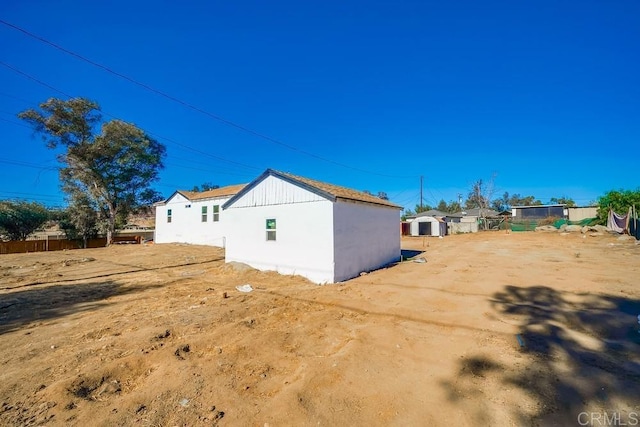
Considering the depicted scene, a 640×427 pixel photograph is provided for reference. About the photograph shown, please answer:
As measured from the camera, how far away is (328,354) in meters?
4.54

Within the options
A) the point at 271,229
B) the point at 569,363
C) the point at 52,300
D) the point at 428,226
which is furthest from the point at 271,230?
the point at 428,226

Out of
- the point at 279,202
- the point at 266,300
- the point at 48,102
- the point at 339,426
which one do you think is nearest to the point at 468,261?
the point at 279,202

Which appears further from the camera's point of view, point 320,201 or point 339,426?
point 320,201

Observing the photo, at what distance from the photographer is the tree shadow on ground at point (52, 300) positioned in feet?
21.8

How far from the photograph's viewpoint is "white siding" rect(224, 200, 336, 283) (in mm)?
9664

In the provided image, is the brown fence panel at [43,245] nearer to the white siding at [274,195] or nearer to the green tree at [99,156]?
the green tree at [99,156]

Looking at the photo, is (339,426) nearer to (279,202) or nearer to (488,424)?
(488,424)

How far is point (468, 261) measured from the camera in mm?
13352

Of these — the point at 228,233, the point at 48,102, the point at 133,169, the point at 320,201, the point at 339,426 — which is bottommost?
the point at 339,426

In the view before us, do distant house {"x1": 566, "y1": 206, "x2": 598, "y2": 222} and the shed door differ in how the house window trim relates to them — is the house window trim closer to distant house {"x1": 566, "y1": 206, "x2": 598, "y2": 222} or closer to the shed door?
the shed door

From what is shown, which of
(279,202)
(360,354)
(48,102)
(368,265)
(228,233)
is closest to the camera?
(360,354)

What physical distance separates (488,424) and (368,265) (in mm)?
8827

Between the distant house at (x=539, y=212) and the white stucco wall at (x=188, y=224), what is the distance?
4066cm

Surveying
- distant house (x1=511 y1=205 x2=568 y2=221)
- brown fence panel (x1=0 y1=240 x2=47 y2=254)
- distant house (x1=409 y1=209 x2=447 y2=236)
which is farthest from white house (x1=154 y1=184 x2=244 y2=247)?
distant house (x1=511 y1=205 x2=568 y2=221)
